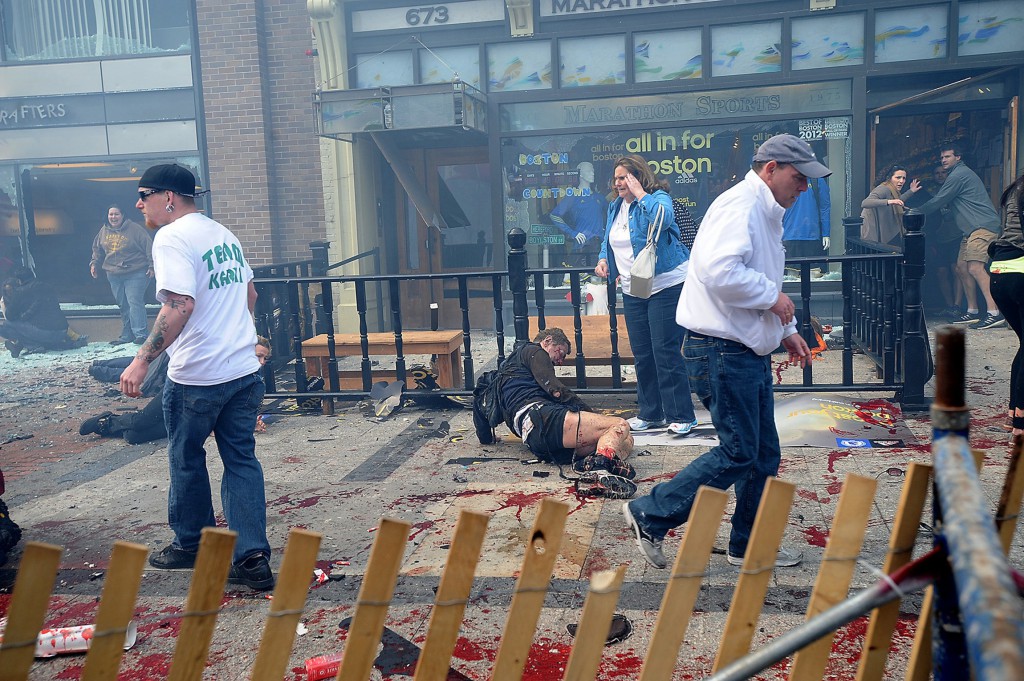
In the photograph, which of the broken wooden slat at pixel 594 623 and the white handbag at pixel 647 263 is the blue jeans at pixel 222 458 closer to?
the broken wooden slat at pixel 594 623

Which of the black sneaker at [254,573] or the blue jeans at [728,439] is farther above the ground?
the blue jeans at [728,439]

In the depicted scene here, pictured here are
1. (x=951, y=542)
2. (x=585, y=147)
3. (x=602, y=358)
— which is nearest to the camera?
(x=951, y=542)

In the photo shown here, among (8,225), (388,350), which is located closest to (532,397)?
(388,350)

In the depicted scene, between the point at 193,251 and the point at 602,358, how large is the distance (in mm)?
4696

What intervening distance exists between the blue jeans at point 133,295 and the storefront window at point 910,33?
10.8 meters

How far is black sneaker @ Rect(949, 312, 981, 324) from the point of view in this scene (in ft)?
37.7

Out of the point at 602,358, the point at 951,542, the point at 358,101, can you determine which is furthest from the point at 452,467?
the point at 358,101

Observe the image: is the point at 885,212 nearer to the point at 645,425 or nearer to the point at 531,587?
the point at 645,425

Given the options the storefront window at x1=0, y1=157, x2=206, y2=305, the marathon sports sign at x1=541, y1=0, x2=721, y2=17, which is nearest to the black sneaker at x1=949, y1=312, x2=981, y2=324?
the marathon sports sign at x1=541, y1=0, x2=721, y2=17

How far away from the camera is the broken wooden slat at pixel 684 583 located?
218cm

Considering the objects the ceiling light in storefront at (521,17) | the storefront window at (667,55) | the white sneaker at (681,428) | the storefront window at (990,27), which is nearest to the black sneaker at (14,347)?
the ceiling light in storefront at (521,17)

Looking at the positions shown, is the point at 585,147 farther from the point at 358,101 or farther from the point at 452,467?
Answer: the point at 452,467

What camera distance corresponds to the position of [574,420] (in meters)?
6.22

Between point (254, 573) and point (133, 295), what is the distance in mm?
10650
